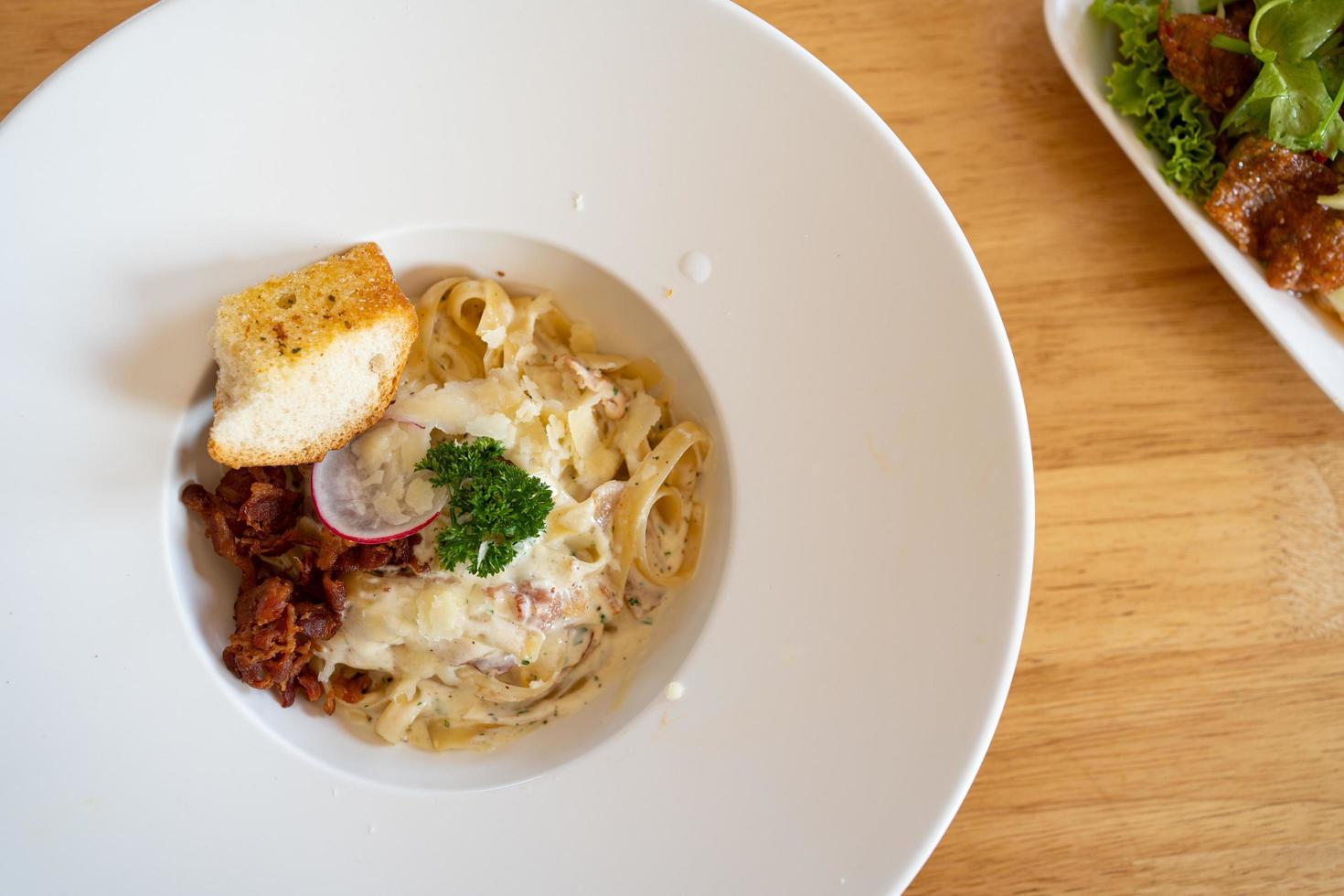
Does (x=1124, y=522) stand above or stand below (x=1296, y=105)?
below

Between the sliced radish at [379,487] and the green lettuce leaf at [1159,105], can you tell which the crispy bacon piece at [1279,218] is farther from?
the sliced radish at [379,487]

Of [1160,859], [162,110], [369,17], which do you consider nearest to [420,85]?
[369,17]

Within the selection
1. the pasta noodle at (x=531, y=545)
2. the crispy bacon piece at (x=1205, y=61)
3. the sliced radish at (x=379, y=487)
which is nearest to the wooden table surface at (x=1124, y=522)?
the crispy bacon piece at (x=1205, y=61)

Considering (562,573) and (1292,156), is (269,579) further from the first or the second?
(1292,156)

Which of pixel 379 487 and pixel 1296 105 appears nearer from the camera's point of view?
pixel 379 487

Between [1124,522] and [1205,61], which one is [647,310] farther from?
[1205,61]

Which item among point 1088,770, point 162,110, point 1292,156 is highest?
point 162,110

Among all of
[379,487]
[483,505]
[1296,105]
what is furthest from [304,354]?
[1296,105]
